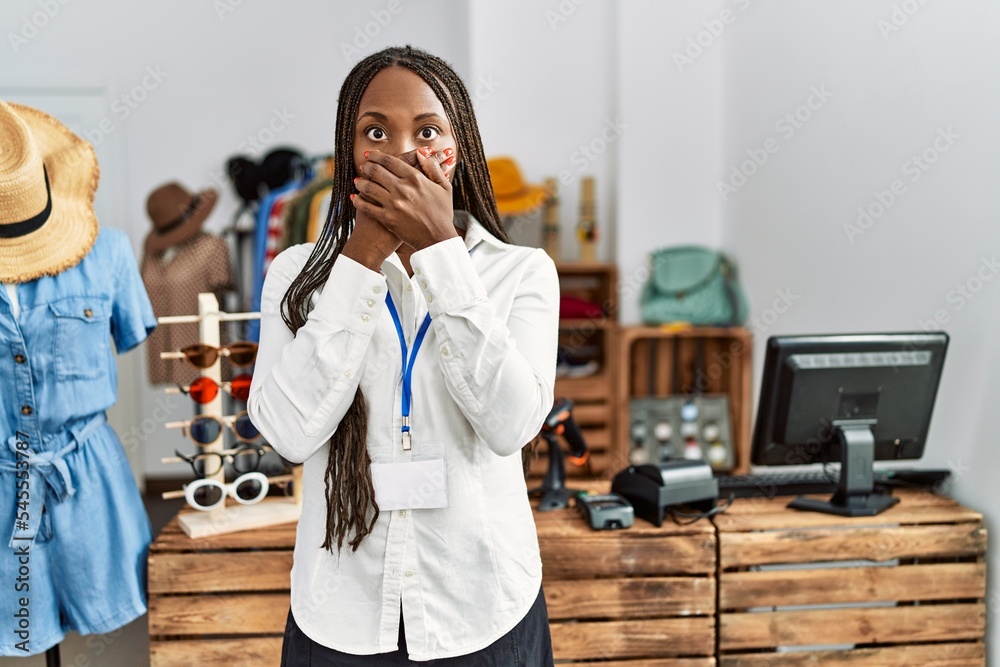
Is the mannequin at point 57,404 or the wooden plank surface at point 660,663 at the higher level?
the mannequin at point 57,404

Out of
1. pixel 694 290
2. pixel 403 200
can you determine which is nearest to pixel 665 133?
pixel 694 290

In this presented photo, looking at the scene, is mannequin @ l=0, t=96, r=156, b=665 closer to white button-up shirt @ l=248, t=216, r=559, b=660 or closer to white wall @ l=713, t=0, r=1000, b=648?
white button-up shirt @ l=248, t=216, r=559, b=660

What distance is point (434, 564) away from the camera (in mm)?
1038

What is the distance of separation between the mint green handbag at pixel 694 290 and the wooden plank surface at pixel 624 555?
1966mm

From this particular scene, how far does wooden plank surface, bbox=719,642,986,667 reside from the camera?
5.91 ft

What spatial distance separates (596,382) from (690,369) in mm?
443

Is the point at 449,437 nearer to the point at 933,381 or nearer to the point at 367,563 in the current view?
the point at 367,563

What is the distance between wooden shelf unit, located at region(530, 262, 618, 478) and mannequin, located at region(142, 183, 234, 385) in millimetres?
1689

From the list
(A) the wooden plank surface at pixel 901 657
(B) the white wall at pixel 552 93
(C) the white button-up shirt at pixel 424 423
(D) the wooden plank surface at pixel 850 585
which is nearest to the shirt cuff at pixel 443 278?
(C) the white button-up shirt at pixel 424 423

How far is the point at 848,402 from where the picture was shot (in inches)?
77.0

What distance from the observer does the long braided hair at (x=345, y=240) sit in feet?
3.36

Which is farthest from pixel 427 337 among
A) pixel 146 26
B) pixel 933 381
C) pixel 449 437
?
pixel 146 26

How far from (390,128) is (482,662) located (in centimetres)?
69

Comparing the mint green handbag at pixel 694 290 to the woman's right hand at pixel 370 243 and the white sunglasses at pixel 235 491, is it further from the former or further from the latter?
Answer: the woman's right hand at pixel 370 243
